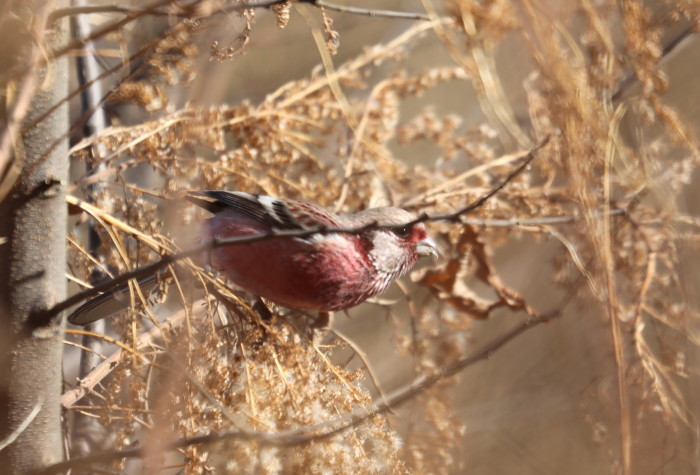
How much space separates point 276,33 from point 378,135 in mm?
771

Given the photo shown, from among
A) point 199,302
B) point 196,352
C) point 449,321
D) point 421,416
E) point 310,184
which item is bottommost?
point 421,416

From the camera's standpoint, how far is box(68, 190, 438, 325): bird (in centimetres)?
187

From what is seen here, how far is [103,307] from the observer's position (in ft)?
6.45

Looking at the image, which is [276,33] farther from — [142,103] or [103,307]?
[103,307]

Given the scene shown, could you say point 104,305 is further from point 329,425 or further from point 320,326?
point 329,425

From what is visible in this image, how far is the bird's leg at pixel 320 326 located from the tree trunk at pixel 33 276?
28.9 inches

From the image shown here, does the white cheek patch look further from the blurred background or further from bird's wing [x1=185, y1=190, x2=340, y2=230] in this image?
the blurred background

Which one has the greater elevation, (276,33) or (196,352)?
(276,33)

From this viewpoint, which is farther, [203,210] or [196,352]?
[203,210]

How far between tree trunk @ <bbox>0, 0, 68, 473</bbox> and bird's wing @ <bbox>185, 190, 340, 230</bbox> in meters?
0.71

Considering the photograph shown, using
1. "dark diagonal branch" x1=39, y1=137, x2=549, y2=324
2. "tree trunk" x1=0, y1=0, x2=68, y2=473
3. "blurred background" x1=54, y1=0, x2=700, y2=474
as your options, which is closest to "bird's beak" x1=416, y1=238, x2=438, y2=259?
"blurred background" x1=54, y1=0, x2=700, y2=474

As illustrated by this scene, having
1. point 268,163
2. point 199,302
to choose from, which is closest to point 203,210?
point 268,163

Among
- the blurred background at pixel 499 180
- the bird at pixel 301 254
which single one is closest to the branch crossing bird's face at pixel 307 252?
the bird at pixel 301 254

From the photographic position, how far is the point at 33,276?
1282 mm
